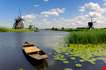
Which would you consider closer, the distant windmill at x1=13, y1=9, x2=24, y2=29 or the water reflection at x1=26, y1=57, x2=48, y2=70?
the water reflection at x1=26, y1=57, x2=48, y2=70

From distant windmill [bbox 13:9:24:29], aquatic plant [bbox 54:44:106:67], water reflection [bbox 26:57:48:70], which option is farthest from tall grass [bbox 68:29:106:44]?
distant windmill [bbox 13:9:24:29]

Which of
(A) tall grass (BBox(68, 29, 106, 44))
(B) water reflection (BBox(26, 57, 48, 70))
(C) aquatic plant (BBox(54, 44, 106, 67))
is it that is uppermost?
(A) tall grass (BBox(68, 29, 106, 44))

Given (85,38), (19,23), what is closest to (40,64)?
(85,38)

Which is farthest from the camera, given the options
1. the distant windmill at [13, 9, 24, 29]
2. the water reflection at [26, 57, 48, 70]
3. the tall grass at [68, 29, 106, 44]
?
the distant windmill at [13, 9, 24, 29]

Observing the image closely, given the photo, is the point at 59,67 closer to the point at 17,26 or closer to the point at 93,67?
the point at 93,67

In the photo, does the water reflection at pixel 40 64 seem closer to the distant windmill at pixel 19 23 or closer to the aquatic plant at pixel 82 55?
the aquatic plant at pixel 82 55

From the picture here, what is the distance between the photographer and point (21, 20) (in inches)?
4830

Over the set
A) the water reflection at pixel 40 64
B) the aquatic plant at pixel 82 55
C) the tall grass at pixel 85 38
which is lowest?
the water reflection at pixel 40 64

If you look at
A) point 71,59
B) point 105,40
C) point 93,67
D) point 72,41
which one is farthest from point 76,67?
point 105,40

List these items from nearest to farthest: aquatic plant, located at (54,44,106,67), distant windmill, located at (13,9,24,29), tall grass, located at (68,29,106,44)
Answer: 1. aquatic plant, located at (54,44,106,67)
2. tall grass, located at (68,29,106,44)
3. distant windmill, located at (13,9,24,29)

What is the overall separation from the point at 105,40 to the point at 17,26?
100 m

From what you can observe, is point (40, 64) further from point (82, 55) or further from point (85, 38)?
point (85, 38)

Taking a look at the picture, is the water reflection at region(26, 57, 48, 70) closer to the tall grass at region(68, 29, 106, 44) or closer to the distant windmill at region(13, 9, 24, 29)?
the tall grass at region(68, 29, 106, 44)

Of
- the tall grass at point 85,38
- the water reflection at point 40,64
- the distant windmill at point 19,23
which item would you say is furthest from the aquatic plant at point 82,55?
the distant windmill at point 19,23
